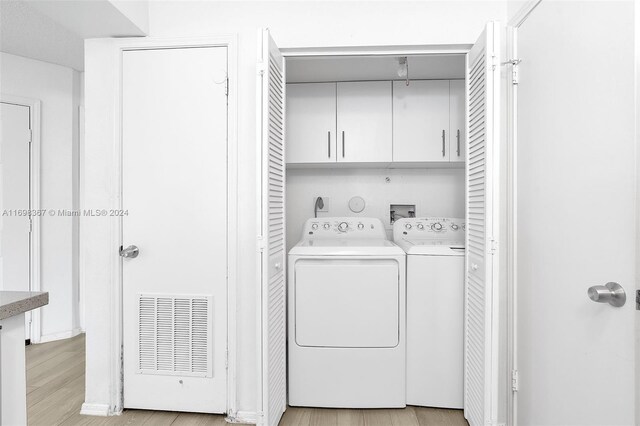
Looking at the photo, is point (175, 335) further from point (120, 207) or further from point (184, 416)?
point (120, 207)

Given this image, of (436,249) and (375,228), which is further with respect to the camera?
(375,228)

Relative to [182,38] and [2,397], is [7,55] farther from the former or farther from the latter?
[2,397]

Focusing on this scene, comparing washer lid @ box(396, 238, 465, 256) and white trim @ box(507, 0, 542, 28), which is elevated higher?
white trim @ box(507, 0, 542, 28)

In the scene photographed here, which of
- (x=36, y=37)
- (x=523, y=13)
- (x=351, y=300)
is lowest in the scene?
(x=351, y=300)

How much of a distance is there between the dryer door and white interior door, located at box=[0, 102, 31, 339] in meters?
2.48

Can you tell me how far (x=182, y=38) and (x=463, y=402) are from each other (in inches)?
99.4

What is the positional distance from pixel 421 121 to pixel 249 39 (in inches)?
51.6

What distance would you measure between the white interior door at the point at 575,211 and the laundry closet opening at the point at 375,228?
0.45 meters

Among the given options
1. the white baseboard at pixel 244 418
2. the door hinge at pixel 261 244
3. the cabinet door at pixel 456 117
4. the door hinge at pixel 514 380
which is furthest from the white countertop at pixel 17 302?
the cabinet door at pixel 456 117

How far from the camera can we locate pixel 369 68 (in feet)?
7.72

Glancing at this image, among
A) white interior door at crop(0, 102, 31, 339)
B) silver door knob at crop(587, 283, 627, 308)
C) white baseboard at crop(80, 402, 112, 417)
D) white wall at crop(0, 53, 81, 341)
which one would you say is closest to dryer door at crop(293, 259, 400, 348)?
silver door knob at crop(587, 283, 627, 308)

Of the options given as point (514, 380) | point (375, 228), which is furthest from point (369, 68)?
point (514, 380)

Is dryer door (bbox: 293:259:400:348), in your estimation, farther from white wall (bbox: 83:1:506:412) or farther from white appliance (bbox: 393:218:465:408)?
white wall (bbox: 83:1:506:412)

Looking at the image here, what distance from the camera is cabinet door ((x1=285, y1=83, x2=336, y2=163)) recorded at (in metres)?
2.62
